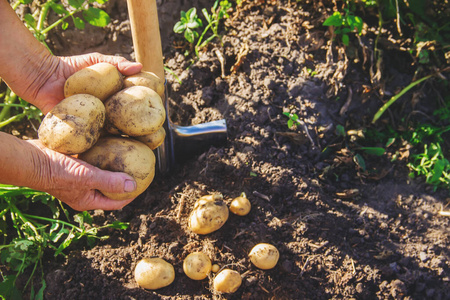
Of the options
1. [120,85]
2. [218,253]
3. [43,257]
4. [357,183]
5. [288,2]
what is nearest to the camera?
[120,85]

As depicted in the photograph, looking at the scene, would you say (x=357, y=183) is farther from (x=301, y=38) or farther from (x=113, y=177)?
(x=113, y=177)

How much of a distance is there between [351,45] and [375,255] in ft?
4.86

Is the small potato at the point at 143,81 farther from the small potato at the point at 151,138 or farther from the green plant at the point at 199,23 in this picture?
the green plant at the point at 199,23

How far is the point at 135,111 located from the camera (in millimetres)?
1445

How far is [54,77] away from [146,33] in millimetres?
545

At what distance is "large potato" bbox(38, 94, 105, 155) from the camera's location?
135 cm

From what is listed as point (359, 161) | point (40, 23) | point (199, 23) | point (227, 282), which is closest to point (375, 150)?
point (359, 161)

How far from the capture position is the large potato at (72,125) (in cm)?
135

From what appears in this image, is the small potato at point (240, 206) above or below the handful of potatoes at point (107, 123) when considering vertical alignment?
below

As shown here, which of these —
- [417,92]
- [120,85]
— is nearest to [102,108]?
[120,85]

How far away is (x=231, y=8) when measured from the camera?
2725mm

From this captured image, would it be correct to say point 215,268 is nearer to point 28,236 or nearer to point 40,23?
point 28,236

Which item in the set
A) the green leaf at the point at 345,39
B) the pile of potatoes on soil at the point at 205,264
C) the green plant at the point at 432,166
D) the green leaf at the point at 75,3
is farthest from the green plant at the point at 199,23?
the green plant at the point at 432,166

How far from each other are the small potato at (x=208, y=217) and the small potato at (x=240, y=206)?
7 centimetres
